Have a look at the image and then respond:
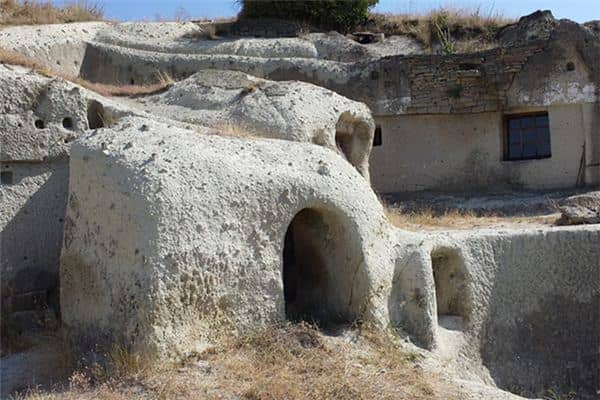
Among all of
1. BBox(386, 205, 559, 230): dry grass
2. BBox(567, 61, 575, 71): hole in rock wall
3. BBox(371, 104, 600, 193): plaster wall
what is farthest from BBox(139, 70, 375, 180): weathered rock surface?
BBox(567, 61, 575, 71): hole in rock wall

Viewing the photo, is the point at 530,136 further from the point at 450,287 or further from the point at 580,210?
the point at 450,287

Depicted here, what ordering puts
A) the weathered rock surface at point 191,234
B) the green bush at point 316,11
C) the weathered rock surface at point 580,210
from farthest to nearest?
the green bush at point 316,11 < the weathered rock surface at point 580,210 < the weathered rock surface at point 191,234

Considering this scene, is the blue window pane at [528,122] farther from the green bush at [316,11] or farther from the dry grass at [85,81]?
the dry grass at [85,81]

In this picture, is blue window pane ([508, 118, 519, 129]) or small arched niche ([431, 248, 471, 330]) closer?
small arched niche ([431, 248, 471, 330])

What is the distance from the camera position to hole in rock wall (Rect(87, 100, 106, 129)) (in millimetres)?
9852

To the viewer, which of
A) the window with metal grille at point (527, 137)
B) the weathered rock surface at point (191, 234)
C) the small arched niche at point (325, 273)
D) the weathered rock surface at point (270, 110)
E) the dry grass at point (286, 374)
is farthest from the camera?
the window with metal grille at point (527, 137)

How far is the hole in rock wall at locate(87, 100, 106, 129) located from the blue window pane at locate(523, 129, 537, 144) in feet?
29.3

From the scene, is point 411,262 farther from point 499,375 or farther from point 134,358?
point 134,358

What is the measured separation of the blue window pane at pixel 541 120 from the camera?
623 inches

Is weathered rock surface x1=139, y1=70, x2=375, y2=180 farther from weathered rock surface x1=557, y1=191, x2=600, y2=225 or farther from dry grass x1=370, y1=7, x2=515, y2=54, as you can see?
dry grass x1=370, y1=7, x2=515, y2=54

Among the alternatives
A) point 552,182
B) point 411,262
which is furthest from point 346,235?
point 552,182

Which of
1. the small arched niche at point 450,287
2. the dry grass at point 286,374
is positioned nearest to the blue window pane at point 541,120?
the small arched niche at point 450,287

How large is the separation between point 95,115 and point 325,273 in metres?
3.32

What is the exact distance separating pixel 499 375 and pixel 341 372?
337cm
